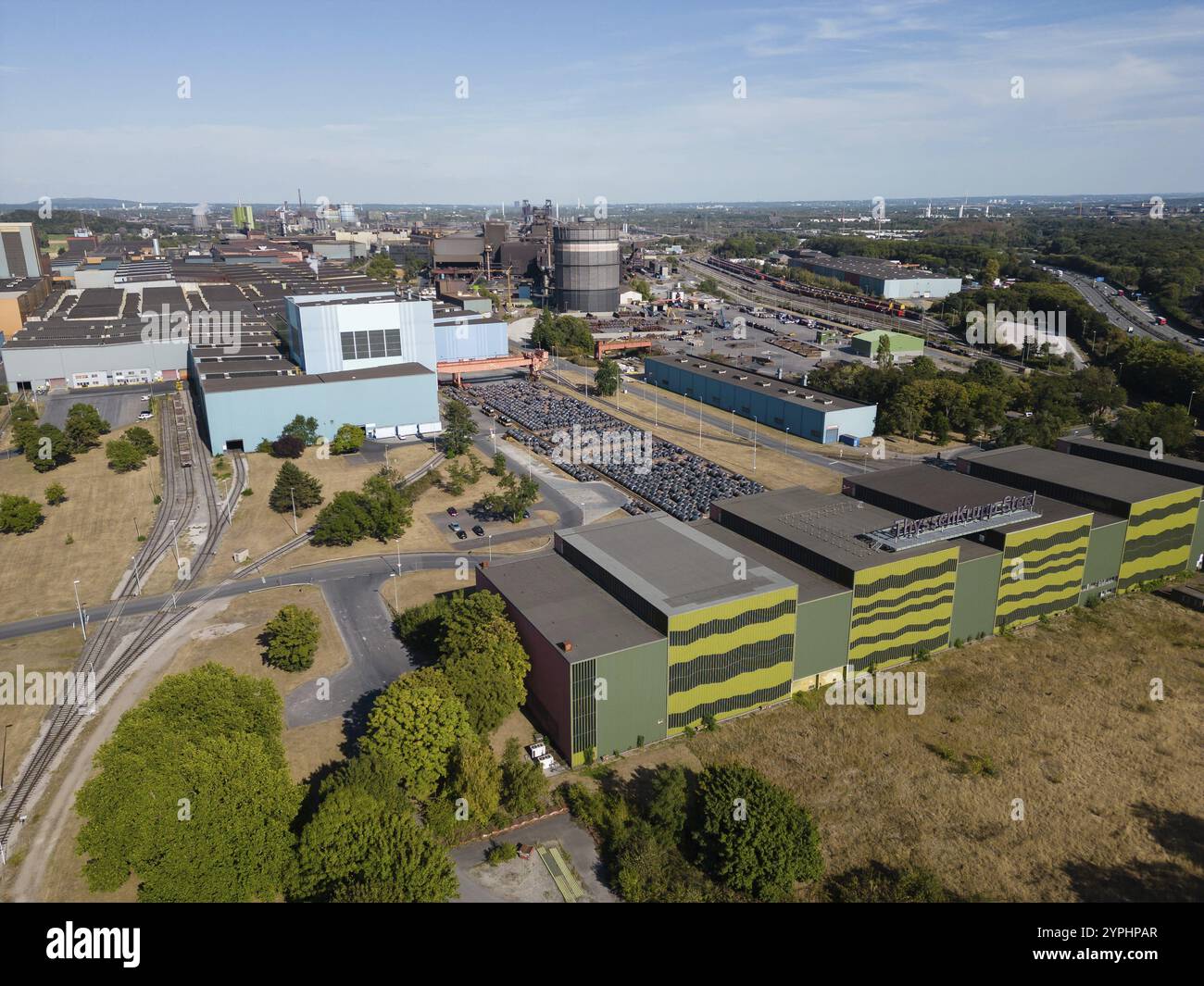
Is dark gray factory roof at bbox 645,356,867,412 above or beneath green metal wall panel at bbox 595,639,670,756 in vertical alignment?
above

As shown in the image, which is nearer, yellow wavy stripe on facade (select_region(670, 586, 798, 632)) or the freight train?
yellow wavy stripe on facade (select_region(670, 586, 798, 632))

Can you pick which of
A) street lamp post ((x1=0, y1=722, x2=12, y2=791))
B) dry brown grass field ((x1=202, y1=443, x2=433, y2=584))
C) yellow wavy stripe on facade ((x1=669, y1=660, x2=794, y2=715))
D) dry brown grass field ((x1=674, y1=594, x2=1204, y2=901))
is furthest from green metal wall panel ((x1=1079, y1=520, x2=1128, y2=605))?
street lamp post ((x1=0, y1=722, x2=12, y2=791))

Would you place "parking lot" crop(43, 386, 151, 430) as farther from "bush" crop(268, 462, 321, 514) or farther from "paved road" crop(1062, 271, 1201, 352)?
"paved road" crop(1062, 271, 1201, 352)

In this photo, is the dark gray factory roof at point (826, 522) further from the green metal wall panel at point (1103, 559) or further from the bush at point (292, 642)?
the bush at point (292, 642)

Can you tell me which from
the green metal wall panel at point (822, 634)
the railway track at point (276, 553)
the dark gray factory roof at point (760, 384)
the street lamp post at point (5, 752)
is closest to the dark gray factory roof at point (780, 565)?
the green metal wall panel at point (822, 634)

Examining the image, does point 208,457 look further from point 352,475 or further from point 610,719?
point 610,719

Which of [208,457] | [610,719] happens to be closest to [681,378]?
[208,457]

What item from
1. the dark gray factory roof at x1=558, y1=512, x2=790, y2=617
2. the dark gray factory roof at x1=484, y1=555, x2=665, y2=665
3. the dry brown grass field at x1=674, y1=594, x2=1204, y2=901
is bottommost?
the dry brown grass field at x1=674, y1=594, x2=1204, y2=901
